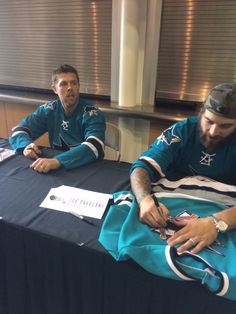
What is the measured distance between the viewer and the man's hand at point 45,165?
1.36 m

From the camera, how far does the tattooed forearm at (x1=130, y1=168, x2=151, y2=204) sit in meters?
1.05

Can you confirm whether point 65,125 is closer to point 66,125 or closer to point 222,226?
point 66,125

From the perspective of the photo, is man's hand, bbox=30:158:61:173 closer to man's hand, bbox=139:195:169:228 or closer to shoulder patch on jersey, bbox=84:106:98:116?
shoulder patch on jersey, bbox=84:106:98:116

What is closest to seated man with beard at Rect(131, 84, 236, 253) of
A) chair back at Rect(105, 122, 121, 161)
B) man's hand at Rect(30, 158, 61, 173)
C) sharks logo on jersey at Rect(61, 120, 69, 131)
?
man's hand at Rect(30, 158, 61, 173)

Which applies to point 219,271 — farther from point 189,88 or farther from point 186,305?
point 189,88

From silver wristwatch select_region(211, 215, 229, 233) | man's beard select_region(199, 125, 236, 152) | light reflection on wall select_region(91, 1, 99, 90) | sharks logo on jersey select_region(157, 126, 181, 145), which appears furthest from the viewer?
light reflection on wall select_region(91, 1, 99, 90)

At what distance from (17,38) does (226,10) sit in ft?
6.42

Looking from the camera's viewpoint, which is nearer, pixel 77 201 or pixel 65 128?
pixel 77 201

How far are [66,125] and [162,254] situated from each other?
1198 millimetres

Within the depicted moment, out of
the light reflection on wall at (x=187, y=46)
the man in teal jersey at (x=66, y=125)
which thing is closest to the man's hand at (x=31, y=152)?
the man in teal jersey at (x=66, y=125)

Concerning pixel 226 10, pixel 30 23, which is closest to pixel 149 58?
pixel 226 10

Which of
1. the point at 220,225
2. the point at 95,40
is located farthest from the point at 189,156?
the point at 95,40

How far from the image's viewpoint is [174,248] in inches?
31.4

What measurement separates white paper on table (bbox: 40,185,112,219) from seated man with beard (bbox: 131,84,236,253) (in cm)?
15
